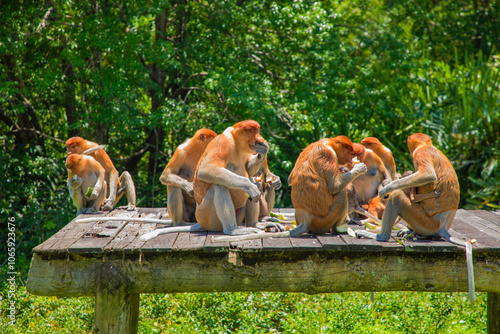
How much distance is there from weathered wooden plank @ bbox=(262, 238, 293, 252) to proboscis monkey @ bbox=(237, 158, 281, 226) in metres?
0.59

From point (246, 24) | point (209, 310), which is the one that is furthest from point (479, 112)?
point (209, 310)

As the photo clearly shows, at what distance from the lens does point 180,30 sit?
320 inches

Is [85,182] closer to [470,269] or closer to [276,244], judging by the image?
[276,244]

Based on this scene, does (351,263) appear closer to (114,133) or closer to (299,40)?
(299,40)

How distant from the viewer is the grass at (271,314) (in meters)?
4.59

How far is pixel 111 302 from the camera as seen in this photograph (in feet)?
9.90

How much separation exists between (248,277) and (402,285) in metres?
0.95

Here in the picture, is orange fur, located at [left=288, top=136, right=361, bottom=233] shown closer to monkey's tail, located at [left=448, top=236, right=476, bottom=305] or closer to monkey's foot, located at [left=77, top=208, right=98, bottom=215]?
monkey's tail, located at [left=448, top=236, right=476, bottom=305]

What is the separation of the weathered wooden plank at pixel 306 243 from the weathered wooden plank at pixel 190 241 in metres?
0.57

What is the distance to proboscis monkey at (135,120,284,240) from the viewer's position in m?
3.44

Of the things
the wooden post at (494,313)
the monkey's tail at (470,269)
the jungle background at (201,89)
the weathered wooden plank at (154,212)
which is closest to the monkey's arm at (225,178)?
the weathered wooden plank at (154,212)

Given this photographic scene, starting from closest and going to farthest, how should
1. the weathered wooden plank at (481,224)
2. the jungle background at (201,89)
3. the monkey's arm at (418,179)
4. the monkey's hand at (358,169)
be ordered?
the monkey's arm at (418,179), the monkey's hand at (358,169), the weathered wooden plank at (481,224), the jungle background at (201,89)

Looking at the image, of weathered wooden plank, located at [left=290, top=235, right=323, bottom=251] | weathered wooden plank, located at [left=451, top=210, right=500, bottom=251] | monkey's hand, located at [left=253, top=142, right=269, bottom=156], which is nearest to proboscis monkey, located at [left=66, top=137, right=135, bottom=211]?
monkey's hand, located at [left=253, top=142, right=269, bottom=156]

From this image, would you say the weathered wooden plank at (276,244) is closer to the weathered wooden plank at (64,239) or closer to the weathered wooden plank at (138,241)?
the weathered wooden plank at (138,241)
